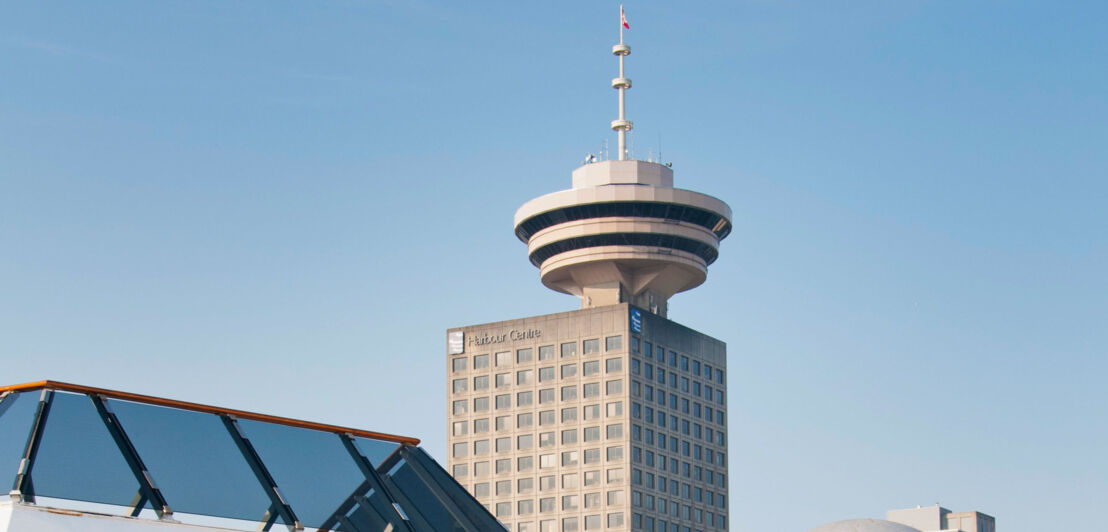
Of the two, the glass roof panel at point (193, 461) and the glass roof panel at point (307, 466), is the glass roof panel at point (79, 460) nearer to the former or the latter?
the glass roof panel at point (193, 461)

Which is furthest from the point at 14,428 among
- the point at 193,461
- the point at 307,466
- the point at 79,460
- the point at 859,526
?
the point at 859,526

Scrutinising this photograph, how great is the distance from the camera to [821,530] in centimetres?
6775

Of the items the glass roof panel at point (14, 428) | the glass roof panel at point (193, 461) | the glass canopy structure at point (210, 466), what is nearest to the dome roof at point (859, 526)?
the glass canopy structure at point (210, 466)

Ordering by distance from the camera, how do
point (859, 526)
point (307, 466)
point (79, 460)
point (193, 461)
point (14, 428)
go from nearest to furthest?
point (14, 428)
point (79, 460)
point (193, 461)
point (307, 466)
point (859, 526)

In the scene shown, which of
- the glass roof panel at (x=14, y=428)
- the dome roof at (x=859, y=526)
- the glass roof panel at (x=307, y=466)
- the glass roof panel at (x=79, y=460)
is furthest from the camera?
the dome roof at (x=859, y=526)

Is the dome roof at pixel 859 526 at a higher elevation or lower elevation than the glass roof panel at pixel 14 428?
higher

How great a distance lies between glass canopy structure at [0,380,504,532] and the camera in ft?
55.7

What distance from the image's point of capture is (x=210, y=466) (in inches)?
734

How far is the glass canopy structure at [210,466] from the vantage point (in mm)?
16969

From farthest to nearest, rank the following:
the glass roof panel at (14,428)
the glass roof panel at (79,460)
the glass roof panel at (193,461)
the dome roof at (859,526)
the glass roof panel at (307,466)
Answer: the dome roof at (859,526) < the glass roof panel at (307,466) < the glass roof panel at (193,461) < the glass roof panel at (79,460) < the glass roof panel at (14,428)

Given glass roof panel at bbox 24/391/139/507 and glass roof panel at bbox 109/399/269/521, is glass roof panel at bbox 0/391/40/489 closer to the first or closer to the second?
glass roof panel at bbox 24/391/139/507

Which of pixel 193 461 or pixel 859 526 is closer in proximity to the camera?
pixel 193 461

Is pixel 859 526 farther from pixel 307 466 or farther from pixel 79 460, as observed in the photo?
pixel 79 460

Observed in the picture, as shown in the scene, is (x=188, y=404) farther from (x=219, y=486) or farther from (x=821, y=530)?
(x=821, y=530)
